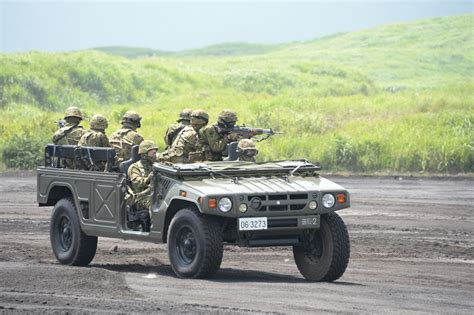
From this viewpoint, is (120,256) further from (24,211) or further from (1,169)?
(1,169)

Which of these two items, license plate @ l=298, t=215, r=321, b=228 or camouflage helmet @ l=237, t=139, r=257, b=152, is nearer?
license plate @ l=298, t=215, r=321, b=228

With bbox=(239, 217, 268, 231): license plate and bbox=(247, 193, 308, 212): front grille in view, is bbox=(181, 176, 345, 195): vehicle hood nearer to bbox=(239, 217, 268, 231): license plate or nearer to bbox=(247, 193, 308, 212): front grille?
bbox=(247, 193, 308, 212): front grille

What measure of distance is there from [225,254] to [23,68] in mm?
48536

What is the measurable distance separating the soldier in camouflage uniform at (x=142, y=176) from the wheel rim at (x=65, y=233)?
1602mm

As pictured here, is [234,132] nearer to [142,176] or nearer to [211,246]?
[142,176]

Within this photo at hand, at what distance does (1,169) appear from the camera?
42.7 metres

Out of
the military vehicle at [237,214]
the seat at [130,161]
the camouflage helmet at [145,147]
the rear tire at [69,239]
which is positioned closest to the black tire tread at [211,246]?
the military vehicle at [237,214]

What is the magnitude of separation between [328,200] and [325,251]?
0.61 metres

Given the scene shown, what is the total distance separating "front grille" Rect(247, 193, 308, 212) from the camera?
15.6 m

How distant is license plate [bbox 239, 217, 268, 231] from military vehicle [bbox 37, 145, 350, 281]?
1 cm

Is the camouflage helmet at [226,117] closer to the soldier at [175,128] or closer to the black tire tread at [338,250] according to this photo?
the soldier at [175,128]

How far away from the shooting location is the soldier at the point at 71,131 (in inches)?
806

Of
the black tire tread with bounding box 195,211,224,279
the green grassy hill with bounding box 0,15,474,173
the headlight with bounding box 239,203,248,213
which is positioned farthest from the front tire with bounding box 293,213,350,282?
the green grassy hill with bounding box 0,15,474,173

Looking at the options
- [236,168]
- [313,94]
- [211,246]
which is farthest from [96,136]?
[313,94]
